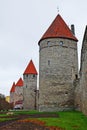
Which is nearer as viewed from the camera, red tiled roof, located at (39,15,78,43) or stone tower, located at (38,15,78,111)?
→ stone tower, located at (38,15,78,111)

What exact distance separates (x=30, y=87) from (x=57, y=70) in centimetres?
1699

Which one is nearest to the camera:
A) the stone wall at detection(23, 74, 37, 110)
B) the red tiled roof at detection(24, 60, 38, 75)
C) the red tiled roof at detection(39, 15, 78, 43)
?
the red tiled roof at detection(39, 15, 78, 43)

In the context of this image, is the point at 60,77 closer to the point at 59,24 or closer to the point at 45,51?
the point at 45,51

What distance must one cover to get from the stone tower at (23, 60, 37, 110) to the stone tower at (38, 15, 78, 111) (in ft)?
46.8

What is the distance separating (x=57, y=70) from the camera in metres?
25.1

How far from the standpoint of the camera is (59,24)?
27938mm

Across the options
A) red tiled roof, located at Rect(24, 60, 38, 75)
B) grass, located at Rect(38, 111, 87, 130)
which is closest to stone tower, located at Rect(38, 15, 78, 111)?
grass, located at Rect(38, 111, 87, 130)

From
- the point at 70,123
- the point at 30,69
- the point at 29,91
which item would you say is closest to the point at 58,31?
the point at 70,123

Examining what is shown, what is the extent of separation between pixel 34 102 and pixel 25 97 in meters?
1.81

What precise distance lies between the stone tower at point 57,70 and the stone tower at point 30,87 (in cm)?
1427

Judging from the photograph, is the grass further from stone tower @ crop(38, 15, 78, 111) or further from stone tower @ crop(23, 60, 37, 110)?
stone tower @ crop(23, 60, 37, 110)

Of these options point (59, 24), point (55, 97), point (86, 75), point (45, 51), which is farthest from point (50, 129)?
point (59, 24)

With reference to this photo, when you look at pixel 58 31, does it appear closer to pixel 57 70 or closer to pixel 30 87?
pixel 57 70

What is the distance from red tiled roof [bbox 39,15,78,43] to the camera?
26.1 meters
